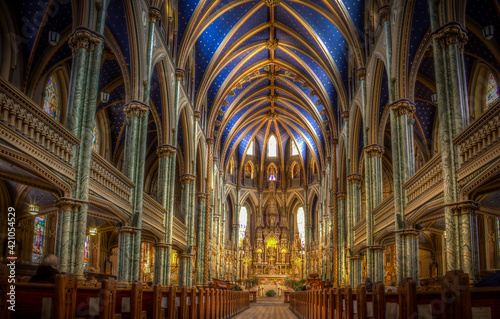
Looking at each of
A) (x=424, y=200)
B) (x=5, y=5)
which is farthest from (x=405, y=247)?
(x=5, y=5)

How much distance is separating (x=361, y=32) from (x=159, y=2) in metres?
10.0

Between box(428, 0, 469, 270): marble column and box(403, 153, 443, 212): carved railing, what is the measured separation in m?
1.04

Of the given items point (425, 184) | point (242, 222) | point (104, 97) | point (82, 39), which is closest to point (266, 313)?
point (425, 184)

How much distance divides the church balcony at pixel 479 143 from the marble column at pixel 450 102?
269mm

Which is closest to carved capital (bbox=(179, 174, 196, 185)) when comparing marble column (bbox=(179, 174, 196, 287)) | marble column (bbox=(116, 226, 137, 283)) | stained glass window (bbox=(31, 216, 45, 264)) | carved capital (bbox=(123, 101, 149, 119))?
marble column (bbox=(179, 174, 196, 287))

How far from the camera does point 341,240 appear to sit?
29484 mm

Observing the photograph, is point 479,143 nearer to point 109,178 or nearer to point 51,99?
point 109,178

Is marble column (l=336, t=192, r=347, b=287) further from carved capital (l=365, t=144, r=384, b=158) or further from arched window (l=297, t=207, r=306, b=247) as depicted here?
arched window (l=297, t=207, r=306, b=247)

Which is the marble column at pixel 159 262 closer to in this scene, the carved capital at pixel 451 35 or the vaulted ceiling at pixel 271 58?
the vaulted ceiling at pixel 271 58

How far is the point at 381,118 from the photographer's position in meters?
22.4

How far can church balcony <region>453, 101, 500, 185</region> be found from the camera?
960 cm

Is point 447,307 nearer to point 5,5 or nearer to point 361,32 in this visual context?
point 5,5

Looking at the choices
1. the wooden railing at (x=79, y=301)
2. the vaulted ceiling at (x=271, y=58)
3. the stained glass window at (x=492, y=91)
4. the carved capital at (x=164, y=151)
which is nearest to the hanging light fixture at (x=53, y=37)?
the carved capital at (x=164, y=151)

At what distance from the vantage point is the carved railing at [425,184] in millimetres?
12766
